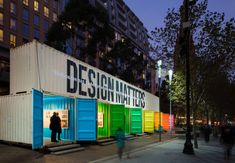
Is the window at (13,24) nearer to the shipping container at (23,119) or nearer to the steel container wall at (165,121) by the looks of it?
the steel container wall at (165,121)

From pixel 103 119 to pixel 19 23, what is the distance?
138ft

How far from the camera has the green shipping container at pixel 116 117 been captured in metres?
26.2

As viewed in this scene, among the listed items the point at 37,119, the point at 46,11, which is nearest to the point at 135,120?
the point at 37,119

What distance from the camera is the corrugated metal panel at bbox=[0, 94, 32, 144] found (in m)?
16.9

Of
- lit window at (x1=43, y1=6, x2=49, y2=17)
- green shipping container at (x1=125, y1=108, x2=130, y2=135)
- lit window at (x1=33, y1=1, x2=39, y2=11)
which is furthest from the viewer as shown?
lit window at (x1=43, y1=6, x2=49, y2=17)

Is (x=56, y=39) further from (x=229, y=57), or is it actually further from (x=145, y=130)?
(x=229, y=57)

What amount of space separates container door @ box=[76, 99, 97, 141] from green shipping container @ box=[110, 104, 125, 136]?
4.53m

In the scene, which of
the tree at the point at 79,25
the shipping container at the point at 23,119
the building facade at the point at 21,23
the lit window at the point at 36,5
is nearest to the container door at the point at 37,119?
the shipping container at the point at 23,119

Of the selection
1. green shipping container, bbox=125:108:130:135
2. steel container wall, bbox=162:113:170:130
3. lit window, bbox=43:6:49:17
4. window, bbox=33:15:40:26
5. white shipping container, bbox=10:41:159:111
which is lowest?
steel container wall, bbox=162:113:170:130

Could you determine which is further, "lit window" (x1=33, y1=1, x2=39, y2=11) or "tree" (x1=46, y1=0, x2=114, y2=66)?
"lit window" (x1=33, y1=1, x2=39, y2=11)

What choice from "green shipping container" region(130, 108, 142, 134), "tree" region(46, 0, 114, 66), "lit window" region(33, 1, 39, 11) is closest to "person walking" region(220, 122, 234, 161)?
"green shipping container" region(130, 108, 142, 134)

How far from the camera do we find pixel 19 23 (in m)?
62.2

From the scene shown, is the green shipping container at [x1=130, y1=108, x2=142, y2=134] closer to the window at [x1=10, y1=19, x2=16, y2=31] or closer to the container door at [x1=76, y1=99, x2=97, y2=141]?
the container door at [x1=76, y1=99, x2=97, y2=141]

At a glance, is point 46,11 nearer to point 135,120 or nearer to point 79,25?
point 79,25
